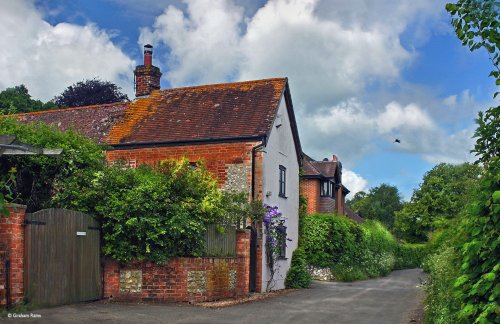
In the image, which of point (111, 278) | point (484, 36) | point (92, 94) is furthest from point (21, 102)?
point (484, 36)

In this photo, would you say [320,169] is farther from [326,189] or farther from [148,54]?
[148,54]

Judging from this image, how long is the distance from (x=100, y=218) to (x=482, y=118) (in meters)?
11.4

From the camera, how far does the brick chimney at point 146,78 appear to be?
88.9 feet

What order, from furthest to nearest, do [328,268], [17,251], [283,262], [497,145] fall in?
[328,268] < [283,262] < [17,251] < [497,145]

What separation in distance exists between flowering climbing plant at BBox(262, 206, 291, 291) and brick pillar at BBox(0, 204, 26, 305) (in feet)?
34.9

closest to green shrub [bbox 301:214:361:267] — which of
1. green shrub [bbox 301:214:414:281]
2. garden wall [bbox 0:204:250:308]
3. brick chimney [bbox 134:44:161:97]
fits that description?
green shrub [bbox 301:214:414:281]

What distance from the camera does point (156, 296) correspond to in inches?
613

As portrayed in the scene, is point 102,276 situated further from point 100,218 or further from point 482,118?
point 482,118

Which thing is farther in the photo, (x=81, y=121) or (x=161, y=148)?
(x=81, y=121)

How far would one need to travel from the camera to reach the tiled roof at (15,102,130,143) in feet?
84.1

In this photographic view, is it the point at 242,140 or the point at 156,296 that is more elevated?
the point at 242,140

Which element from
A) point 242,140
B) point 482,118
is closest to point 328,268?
point 242,140

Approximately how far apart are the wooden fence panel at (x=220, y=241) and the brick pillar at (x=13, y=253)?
19.3 ft

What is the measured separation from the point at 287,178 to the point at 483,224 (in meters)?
20.2
